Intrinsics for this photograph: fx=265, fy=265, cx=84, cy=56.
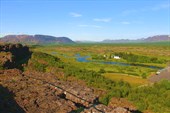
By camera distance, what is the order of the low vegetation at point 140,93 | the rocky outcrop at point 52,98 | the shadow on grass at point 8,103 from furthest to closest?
the low vegetation at point 140,93
the rocky outcrop at point 52,98
the shadow on grass at point 8,103

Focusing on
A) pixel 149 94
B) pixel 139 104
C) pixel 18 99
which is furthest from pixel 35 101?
A: pixel 149 94

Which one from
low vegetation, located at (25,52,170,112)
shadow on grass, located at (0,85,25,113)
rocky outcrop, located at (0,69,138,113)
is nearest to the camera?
shadow on grass, located at (0,85,25,113)

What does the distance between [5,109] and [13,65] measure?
119 feet

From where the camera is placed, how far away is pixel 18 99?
3416 cm

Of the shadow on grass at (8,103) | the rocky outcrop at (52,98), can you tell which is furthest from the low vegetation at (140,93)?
the shadow on grass at (8,103)

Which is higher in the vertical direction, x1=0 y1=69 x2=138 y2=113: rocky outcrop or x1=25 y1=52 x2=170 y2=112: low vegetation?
x1=0 y1=69 x2=138 y2=113: rocky outcrop

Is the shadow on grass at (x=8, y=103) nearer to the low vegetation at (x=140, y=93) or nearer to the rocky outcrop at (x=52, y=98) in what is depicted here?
the rocky outcrop at (x=52, y=98)

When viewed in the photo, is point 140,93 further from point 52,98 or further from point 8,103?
point 8,103

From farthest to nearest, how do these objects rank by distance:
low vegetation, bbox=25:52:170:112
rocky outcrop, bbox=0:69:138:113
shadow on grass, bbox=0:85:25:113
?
low vegetation, bbox=25:52:170:112, rocky outcrop, bbox=0:69:138:113, shadow on grass, bbox=0:85:25:113

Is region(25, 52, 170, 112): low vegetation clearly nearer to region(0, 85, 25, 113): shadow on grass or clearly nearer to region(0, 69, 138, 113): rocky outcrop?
region(0, 69, 138, 113): rocky outcrop

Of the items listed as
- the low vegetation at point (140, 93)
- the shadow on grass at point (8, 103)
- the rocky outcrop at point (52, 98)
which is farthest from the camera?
the low vegetation at point (140, 93)

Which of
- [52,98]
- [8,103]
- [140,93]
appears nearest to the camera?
[8,103]

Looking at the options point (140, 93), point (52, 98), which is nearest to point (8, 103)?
point (52, 98)

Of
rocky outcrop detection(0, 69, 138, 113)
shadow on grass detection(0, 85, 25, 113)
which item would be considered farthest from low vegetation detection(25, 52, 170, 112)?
shadow on grass detection(0, 85, 25, 113)
